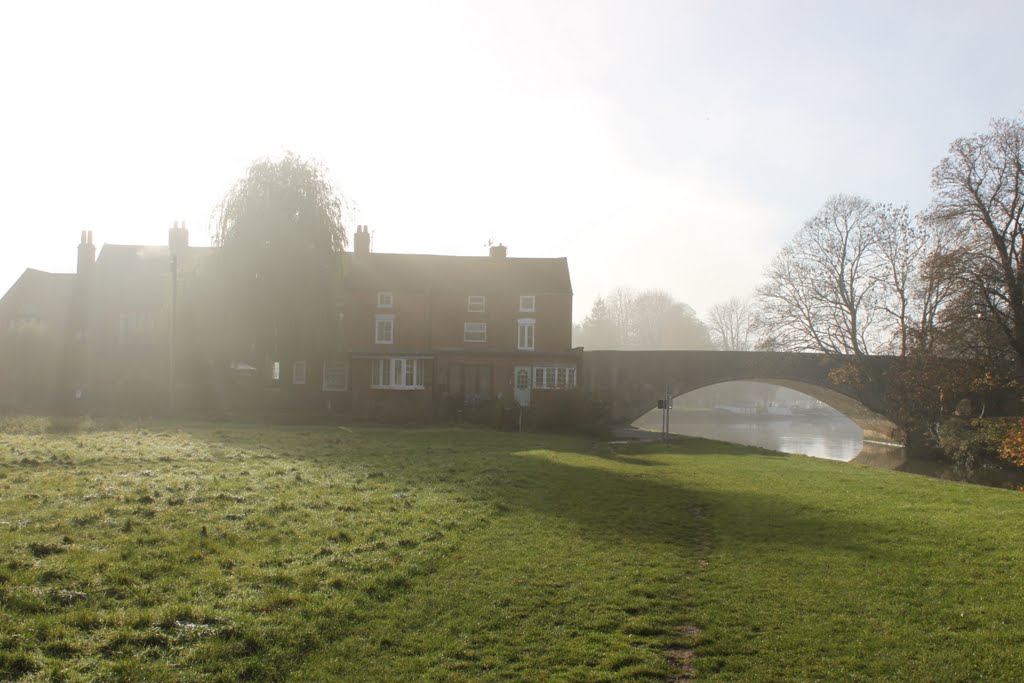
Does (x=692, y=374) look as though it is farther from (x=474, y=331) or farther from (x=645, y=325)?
(x=645, y=325)

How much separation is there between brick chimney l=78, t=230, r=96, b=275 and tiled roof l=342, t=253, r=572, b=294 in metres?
20.4

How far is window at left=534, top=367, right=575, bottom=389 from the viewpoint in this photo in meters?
49.5

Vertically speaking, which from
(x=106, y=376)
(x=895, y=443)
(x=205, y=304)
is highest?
(x=205, y=304)

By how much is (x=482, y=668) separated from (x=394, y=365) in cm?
4324

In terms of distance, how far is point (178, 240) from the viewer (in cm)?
6075

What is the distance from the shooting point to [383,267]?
2142 inches

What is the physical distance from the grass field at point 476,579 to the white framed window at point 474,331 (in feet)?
115

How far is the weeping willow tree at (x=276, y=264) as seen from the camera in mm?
40000

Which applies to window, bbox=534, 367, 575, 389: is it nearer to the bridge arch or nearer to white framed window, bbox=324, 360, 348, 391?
the bridge arch

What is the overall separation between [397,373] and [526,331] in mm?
8287

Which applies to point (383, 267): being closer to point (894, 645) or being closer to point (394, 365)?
point (394, 365)

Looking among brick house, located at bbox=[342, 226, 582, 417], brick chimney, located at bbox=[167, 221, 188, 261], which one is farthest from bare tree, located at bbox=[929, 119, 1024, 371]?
brick chimney, located at bbox=[167, 221, 188, 261]

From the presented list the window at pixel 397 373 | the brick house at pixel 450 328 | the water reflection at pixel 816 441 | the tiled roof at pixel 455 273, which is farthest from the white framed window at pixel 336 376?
the water reflection at pixel 816 441

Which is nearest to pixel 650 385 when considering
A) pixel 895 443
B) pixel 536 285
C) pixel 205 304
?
pixel 536 285
